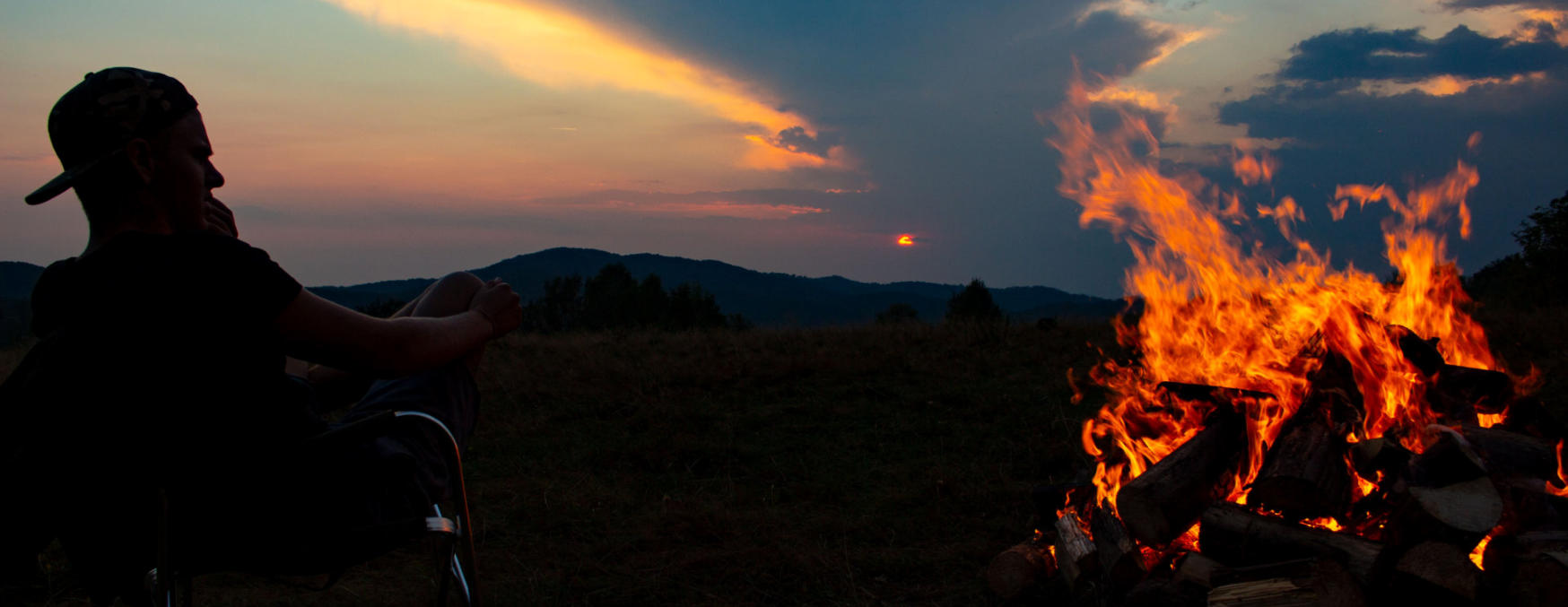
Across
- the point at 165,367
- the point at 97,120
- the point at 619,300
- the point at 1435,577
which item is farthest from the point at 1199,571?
the point at 619,300

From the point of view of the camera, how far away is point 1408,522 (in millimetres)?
2865

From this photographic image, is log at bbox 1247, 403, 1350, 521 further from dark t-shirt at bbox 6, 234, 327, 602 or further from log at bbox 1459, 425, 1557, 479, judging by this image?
dark t-shirt at bbox 6, 234, 327, 602

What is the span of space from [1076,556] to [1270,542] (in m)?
0.69

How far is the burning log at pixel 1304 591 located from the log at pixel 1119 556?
42 centimetres

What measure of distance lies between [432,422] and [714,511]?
276 centimetres

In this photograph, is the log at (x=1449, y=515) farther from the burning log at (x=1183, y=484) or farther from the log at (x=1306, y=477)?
the burning log at (x=1183, y=484)

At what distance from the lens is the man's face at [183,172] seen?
1822mm

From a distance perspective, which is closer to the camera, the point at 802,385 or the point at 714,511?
the point at 714,511

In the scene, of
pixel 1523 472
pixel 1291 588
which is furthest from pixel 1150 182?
pixel 1291 588

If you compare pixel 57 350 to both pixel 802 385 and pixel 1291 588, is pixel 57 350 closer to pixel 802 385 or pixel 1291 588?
pixel 1291 588

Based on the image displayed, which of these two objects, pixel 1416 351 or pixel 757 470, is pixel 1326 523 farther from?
pixel 757 470

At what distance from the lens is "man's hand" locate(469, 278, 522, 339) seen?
7.64 ft

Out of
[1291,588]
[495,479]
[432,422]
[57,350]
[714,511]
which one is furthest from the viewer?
[495,479]

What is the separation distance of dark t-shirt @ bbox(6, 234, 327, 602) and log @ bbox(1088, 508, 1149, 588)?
2837 mm
